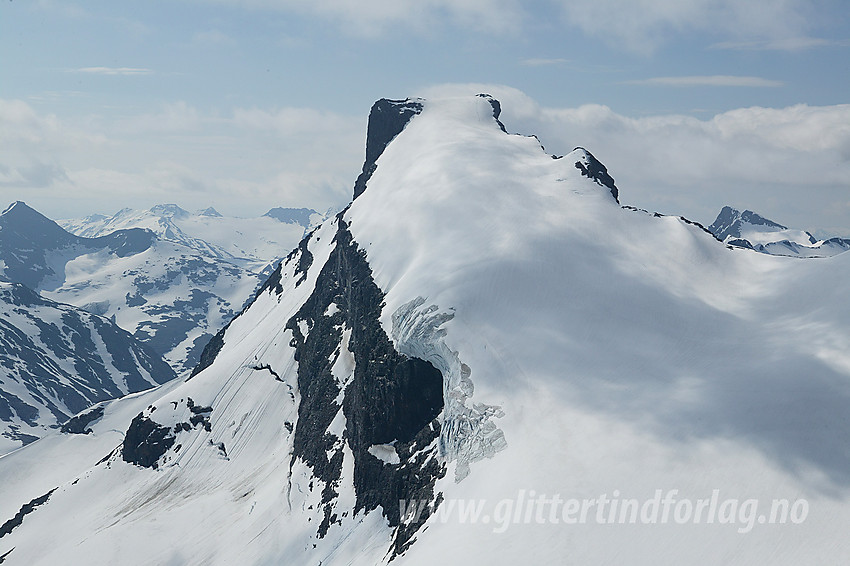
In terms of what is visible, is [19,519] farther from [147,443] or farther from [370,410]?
[370,410]

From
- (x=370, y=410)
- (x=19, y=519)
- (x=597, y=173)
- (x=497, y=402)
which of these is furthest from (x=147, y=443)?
(x=597, y=173)

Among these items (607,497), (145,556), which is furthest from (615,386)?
(145,556)

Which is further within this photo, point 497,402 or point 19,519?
point 19,519

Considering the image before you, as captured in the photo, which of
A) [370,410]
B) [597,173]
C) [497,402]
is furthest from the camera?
[597,173]

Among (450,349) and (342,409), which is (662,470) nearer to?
(450,349)

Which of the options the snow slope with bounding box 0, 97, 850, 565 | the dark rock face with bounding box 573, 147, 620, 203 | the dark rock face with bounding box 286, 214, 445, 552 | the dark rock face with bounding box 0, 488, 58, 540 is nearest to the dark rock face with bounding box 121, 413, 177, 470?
the snow slope with bounding box 0, 97, 850, 565

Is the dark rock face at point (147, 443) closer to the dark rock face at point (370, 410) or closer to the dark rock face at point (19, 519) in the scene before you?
the dark rock face at point (19, 519)

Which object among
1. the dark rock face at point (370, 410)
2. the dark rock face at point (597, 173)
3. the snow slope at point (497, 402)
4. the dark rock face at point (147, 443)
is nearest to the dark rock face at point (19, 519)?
the snow slope at point (497, 402)

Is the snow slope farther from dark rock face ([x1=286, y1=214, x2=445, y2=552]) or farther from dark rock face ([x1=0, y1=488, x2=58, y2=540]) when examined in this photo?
dark rock face ([x1=0, y1=488, x2=58, y2=540])
